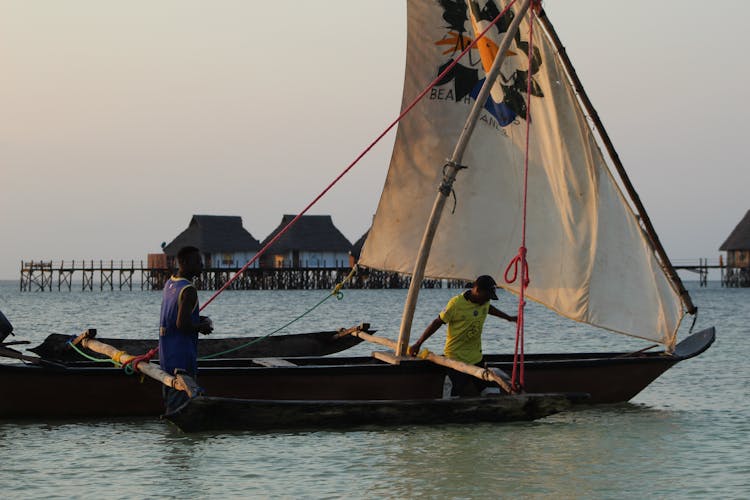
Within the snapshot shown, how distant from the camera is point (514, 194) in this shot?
12.8 meters

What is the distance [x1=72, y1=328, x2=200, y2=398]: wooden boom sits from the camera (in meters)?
9.65

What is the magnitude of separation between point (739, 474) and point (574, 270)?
318cm

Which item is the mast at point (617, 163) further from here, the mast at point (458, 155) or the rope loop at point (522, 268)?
the rope loop at point (522, 268)

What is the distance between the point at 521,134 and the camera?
497 inches

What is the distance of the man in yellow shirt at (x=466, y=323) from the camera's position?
11.1 metres

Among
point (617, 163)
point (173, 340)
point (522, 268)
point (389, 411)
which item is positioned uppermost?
point (617, 163)

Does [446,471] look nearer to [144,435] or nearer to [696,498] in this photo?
[696,498]

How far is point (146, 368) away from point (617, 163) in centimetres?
552

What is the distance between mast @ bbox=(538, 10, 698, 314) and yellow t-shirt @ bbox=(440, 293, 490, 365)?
2218 mm

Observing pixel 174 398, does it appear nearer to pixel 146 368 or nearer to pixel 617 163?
pixel 146 368

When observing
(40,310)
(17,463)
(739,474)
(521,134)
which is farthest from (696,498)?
(40,310)

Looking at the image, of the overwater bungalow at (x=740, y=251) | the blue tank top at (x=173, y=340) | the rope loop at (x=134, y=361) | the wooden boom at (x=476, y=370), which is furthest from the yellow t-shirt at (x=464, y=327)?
the overwater bungalow at (x=740, y=251)

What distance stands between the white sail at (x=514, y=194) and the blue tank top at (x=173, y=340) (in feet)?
12.9

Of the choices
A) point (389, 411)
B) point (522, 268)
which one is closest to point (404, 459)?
point (389, 411)
